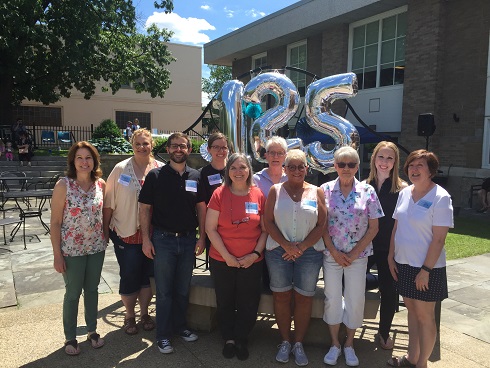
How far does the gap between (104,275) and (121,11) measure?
52.0 feet

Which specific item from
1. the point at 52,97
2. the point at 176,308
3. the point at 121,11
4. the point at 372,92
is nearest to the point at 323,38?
the point at 372,92

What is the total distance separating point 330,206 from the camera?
3.12 metres

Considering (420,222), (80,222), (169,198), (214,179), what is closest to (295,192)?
(214,179)

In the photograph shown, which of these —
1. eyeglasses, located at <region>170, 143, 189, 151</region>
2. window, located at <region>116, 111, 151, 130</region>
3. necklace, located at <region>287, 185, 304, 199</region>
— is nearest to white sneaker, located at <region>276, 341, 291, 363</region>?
necklace, located at <region>287, 185, 304, 199</region>

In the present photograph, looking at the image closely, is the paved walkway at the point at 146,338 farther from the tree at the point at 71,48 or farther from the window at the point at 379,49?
the tree at the point at 71,48

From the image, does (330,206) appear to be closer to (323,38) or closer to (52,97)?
(323,38)

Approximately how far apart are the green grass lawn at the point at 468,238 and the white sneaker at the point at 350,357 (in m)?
4.25

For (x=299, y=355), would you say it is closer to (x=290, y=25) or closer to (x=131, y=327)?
(x=131, y=327)

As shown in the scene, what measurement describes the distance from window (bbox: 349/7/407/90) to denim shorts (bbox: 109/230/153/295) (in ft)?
41.4

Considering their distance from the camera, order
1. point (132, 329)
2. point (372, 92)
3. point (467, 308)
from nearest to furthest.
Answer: point (132, 329) → point (467, 308) → point (372, 92)

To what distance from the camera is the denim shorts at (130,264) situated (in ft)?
11.4

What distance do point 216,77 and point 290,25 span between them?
35663 mm

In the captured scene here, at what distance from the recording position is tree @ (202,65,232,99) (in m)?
49.8

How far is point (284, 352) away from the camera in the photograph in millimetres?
3188
